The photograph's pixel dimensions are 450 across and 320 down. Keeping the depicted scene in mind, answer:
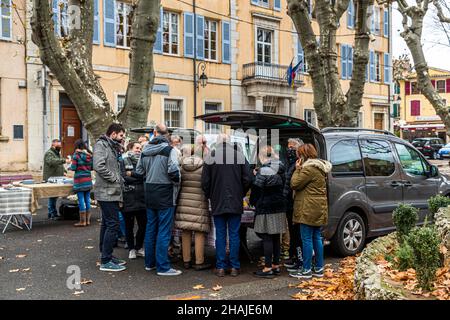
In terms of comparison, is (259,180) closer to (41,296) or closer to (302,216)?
(302,216)

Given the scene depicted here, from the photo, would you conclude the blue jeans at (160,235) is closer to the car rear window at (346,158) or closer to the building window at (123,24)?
the car rear window at (346,158)

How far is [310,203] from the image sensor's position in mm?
6445

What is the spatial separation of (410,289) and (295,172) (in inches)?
96.4

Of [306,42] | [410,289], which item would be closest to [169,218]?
[410,289]

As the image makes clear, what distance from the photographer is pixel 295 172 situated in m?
6.59

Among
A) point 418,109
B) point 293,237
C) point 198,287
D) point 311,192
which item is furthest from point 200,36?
point 418,109

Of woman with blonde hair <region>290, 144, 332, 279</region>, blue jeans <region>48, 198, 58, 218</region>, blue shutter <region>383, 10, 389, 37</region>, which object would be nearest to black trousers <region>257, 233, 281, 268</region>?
woman with blonde hair <region>290, 144, 332, 279</region>

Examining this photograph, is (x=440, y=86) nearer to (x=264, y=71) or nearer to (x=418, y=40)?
(x=264, y=71)

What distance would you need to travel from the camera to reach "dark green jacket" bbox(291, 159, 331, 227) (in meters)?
6.42

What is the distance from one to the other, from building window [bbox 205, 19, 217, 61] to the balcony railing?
194 centimetres

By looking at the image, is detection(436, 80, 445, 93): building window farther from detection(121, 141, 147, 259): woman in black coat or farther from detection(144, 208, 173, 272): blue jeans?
detection(144, 208, 173, 272): blue jeans

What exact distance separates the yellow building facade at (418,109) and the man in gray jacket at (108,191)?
5349cm

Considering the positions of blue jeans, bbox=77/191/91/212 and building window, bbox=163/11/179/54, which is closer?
blue jeans, bbox=77/191/91/212

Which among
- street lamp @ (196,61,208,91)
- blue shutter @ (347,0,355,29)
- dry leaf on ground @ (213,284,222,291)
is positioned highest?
blue shutter @ (347,0,355,29)
